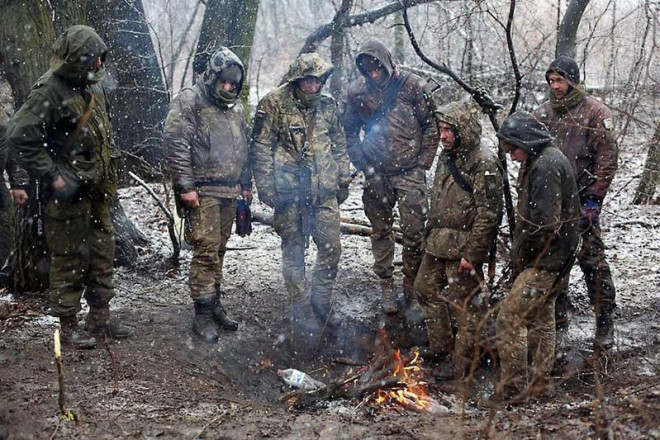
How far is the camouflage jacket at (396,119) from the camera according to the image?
6.11m

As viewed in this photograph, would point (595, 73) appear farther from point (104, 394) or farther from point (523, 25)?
point (104, 394)

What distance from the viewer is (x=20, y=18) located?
599 cm

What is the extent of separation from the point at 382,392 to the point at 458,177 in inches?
77.3

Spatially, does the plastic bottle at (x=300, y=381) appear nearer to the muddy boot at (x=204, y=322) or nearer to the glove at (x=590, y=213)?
the muddy boot at (x=204, y=322)

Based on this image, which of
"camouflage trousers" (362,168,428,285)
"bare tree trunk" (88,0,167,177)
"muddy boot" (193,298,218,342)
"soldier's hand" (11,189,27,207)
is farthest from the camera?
"bare tree trunk" (88,0,167,177)

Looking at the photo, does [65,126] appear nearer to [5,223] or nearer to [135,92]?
[5,223]

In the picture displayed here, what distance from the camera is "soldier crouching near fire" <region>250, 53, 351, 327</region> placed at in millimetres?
5758

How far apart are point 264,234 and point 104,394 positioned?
14.3 ft

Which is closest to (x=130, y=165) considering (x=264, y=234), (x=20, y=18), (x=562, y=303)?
(x=264, y=234)

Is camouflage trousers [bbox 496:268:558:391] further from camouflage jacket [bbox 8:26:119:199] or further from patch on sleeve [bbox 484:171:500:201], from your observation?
camouflage jacket [bbox 8:26:119:199]

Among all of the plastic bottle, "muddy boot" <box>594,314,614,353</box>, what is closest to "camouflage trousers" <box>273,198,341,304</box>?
the plastic bottle

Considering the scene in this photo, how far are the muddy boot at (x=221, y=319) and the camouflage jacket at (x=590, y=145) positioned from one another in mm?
3633

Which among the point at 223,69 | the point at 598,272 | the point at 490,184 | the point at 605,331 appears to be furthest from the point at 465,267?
the point at 223,69

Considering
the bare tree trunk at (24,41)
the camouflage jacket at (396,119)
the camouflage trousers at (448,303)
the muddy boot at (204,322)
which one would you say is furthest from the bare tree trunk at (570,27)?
the bare tree trunk at (24,41)
